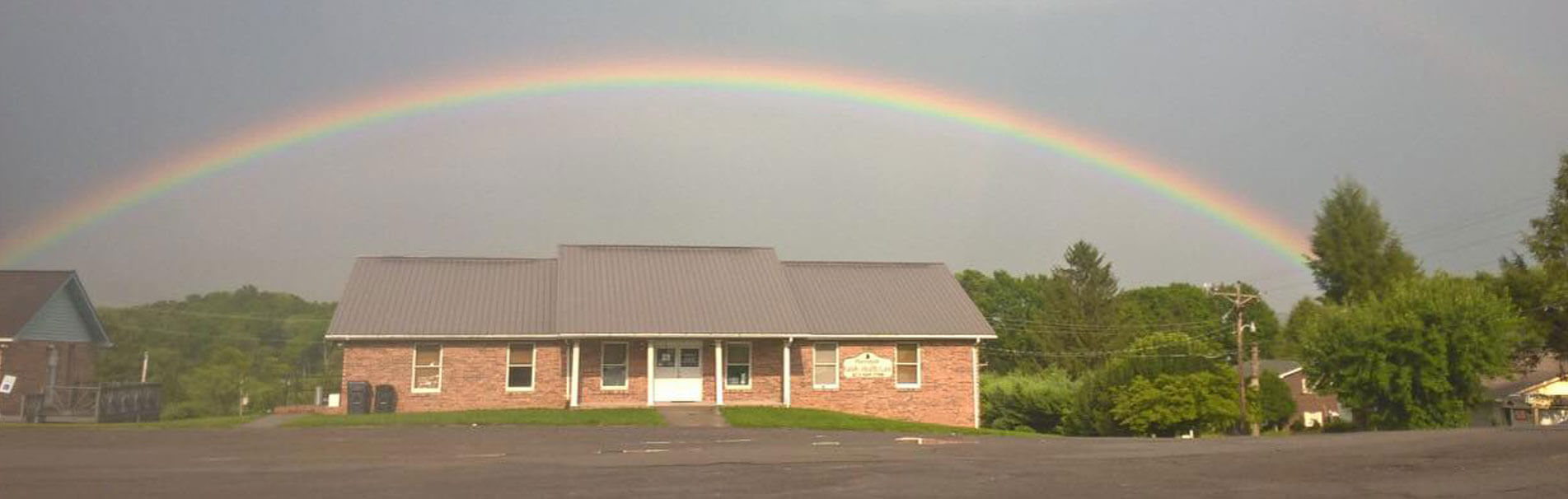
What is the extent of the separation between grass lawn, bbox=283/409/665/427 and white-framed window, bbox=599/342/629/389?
3740 mm

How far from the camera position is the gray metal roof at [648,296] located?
107 feet

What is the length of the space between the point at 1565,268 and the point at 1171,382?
19874 millimetres

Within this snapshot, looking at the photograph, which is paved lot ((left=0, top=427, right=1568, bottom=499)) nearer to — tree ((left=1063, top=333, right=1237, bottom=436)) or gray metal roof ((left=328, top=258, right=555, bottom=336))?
gray metal roof ((left=328, top=258, right=555, bottom=336))

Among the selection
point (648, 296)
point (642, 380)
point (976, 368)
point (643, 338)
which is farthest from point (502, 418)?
point (976, 368)

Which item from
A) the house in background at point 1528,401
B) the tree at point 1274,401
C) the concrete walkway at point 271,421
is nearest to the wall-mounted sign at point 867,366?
the concrete walkway at point 271,421

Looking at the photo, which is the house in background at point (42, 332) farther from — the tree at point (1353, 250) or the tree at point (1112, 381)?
the tree at point (1353, 250)

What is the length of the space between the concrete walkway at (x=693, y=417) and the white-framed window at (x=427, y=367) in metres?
6.48

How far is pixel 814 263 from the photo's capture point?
127 feet

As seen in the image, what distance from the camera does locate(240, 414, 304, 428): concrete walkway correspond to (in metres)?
24.6

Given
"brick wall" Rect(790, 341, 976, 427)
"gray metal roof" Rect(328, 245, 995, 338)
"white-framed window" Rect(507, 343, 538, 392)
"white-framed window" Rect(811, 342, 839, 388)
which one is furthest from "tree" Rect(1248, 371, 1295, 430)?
"white-framed window" Rect(507, 343, 538, 392)

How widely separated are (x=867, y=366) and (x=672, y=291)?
6.30m

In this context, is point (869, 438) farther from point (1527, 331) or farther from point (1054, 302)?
point (1054, 302)

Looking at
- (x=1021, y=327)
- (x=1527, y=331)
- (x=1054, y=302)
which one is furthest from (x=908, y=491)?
(x=1021, y=327)

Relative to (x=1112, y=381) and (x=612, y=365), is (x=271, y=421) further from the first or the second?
(x=1112, y=381)
